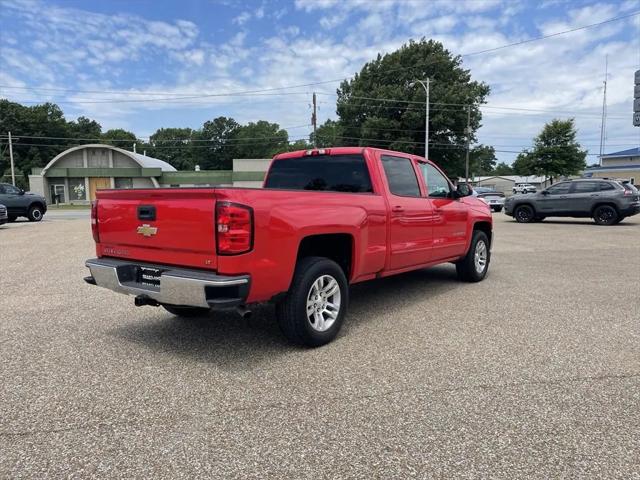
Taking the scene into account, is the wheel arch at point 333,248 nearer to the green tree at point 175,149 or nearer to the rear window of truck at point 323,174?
the rear window of truck at point 323,174

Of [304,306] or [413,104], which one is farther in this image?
[413,104]

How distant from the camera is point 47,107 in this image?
286ft

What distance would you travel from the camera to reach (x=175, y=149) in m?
108

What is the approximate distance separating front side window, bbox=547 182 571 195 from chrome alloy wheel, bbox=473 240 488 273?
1287cm

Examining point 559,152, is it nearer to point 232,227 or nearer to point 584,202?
point 584,202

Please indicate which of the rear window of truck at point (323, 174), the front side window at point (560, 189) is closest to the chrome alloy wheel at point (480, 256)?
the rear window of truck at point (323, 174)

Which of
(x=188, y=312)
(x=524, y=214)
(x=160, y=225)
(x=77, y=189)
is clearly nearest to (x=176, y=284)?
(x=160, y=225)

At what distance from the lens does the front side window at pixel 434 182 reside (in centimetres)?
602

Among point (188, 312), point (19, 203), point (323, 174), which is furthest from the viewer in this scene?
point (19, 203)

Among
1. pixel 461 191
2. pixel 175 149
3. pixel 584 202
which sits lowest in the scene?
pixel 584 202

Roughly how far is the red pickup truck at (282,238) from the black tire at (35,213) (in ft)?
62.1

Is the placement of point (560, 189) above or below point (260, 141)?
below

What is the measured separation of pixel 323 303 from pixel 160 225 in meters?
1.56

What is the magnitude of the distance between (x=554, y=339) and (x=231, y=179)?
162 feet
